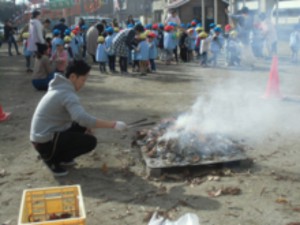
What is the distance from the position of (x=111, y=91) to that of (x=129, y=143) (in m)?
4.58

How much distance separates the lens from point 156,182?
15.2ft

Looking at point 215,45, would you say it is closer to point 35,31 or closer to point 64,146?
point 35,31

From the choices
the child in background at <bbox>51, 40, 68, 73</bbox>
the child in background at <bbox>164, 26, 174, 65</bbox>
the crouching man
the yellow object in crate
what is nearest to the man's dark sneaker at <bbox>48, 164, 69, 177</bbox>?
the crouching man

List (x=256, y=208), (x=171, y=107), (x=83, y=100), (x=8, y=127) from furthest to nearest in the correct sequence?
(x=83, y=100)
(x=171, y=107)
(x=8, y=127)
(x=256, y=208)

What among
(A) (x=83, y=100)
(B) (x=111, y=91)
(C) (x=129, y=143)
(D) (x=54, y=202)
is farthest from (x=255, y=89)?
(D) (x=54, y=202)

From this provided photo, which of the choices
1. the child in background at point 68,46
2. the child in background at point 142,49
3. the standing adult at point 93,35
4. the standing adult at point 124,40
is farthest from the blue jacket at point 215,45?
the child in background at point 68,46

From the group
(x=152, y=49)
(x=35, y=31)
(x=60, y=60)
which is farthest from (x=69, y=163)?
(x=152, y=49)

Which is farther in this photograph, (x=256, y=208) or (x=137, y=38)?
(x=137, y=38)

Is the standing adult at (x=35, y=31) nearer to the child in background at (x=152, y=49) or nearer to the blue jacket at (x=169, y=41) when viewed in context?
the child in background at (x=152, y=49)

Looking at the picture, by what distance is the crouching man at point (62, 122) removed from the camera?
442 centimetres

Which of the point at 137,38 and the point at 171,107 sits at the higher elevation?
the point at 137,38

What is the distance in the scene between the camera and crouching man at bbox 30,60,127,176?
4.42m

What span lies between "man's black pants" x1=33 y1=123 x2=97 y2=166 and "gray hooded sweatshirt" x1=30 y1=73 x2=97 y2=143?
0.08 m

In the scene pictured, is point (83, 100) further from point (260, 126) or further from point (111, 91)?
point (260, 126)
